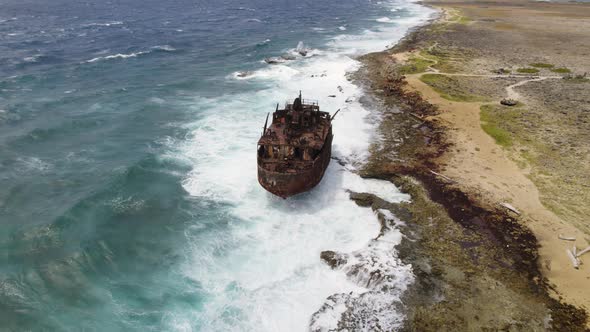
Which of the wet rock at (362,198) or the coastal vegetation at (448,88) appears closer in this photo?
the wet rock at (362,198)

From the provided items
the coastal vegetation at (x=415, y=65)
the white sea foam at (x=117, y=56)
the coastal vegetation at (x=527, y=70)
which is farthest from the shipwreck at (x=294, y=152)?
the white sea foam at (x=117, y=56)

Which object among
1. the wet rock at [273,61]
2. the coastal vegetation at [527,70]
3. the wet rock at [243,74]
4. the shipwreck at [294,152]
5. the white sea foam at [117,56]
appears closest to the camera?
the shipwreck at [294,152]

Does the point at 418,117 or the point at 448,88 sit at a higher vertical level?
the point at 448,88

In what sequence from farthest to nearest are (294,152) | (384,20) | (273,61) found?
(384,20), (273,61), (294,152)

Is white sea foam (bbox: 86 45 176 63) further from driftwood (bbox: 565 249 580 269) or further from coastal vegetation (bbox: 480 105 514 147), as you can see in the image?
driftwood (bbox: 565 249 580 269)

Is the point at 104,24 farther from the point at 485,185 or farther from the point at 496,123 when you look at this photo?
the point at 485,185

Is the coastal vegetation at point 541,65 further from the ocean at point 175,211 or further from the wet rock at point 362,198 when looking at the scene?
the wet rock at point 362,198

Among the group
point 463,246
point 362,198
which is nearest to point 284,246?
point 362,198
